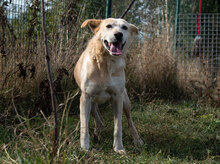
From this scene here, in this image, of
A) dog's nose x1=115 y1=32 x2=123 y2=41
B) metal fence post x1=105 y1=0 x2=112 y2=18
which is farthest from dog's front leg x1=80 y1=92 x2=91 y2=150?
metal fence post x1=105 y1=0 x2=112 y2=18

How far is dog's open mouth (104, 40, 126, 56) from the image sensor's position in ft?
10.4

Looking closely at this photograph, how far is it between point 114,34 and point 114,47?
0.14 metres

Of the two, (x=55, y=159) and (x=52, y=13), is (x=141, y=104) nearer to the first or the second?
(x=52, y=13)

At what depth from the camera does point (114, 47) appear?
Result: 3.20 meters

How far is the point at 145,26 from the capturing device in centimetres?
667

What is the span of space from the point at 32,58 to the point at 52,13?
1.11 meters

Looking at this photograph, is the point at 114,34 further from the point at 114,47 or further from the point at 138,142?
the point at 138,142

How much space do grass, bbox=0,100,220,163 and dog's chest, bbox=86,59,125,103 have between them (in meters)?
0.40

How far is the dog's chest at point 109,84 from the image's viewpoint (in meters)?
3.23

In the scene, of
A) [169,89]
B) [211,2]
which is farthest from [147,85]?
[211,2]

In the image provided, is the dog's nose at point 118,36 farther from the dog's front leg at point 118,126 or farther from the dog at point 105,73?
the dog's front leg at point 118,126

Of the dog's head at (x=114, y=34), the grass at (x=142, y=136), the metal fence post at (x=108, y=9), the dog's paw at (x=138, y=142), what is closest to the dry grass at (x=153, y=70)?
the grass at (x=142, y=136)

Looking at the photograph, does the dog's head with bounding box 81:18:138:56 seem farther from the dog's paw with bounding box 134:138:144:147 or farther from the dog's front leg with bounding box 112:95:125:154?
the dog's paw with bounding box 134:138:144:147

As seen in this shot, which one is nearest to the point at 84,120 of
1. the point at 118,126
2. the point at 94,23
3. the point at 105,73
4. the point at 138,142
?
the point at 118,126
